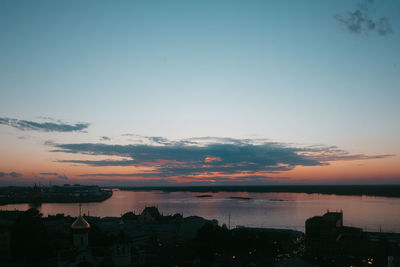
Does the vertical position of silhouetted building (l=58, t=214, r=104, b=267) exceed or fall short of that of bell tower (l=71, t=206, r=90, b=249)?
it falls short

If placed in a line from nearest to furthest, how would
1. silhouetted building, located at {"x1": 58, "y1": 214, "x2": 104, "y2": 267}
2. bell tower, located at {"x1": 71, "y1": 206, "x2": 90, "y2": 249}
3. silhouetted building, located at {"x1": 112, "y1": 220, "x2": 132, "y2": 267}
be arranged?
1. silhouetted building, located at {"x1": 58, "y1": 214, "x2": 104, "y2": 267}
2. silhouetted building, located at {"x1": 112, "y1": 220, "x2": 132, "y2": 267}
3. bell tower, located at {"x1": 71, "y1": 206, "x2": 90, "y2": 249}

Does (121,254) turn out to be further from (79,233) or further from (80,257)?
(79,233)

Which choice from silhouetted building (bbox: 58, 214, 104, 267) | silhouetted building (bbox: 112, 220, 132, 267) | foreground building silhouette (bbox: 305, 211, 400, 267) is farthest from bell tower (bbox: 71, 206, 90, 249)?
foreground building silhouette (bbox: 305, 211, 400, 267)

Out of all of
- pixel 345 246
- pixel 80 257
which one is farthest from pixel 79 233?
pixel 345 246

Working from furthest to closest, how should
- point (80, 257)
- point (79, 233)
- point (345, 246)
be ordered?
point (345, 246)
point (79, 233)
point (80, 257)

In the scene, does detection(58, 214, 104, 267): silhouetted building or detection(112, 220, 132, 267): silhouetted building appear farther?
detection(112, 220, 132, 267): silhouetted building

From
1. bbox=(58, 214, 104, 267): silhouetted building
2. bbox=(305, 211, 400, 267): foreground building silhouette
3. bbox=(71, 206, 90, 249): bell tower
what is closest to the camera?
bbox=(58, 214, 104, 267): silhouetted building

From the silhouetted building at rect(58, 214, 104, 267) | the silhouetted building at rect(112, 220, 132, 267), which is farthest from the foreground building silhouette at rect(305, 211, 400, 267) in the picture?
the silhouetted building at rect(58, 214, 104, 267)

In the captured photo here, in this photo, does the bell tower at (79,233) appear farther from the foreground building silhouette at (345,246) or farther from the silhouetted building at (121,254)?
the foreground building silhouette at (345,246)

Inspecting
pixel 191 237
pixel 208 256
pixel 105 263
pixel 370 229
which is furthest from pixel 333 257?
pixel 370 229

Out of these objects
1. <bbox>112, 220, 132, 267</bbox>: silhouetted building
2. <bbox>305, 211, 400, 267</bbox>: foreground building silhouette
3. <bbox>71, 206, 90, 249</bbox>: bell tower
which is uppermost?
<bbox>71, 206, 90, 249</bbox>: bell tower

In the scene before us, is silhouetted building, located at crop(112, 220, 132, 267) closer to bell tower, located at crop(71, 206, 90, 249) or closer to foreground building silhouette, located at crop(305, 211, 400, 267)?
bell tower, located at crop(71, 206, 90, 249)

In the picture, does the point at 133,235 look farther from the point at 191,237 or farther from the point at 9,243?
the point at 9,243

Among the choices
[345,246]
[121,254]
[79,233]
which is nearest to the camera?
[121,254]
